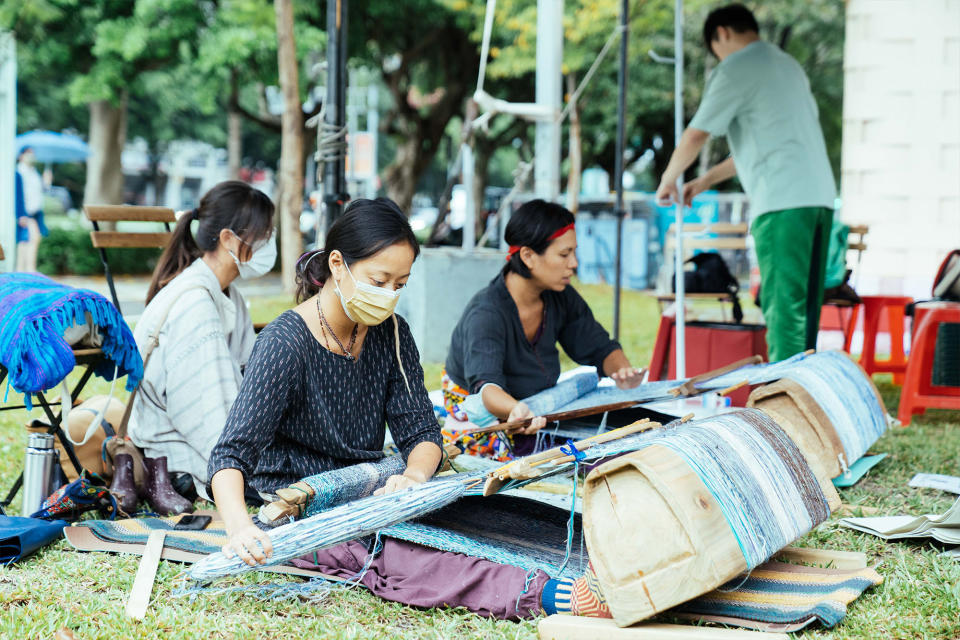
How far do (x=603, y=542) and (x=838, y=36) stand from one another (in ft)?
62.8

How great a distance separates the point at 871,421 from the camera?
3627 millimetres

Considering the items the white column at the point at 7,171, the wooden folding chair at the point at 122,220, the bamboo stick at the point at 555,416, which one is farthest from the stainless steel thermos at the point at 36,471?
the white column at the point at 7,171

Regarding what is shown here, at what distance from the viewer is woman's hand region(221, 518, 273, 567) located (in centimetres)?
203

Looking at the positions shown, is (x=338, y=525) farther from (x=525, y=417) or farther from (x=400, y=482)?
(x=525, y=417)

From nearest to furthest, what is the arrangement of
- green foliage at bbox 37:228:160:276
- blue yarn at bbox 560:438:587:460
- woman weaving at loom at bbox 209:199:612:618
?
blue yarn at bbox 560:438:587:460
woman weaving at loom at bbox 209:199:612:618
green foliage at bbox 37:228:160:276

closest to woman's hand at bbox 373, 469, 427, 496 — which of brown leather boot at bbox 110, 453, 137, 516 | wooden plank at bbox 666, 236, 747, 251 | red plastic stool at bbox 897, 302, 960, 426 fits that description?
brown leather boot at bbox 110, 453, 137, 516

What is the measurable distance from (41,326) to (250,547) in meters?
1.08

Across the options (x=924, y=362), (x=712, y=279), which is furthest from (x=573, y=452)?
(x=712, y=279)

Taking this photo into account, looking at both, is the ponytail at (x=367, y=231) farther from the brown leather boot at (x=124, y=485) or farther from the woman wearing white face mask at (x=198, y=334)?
the brown leather boot at (x=124, y=485)

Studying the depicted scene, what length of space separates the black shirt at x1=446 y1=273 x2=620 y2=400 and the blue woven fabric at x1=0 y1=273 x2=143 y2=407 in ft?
4.14

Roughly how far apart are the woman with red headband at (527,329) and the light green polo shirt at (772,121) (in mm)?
1030

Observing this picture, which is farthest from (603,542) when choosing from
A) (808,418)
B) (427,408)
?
(808,418)

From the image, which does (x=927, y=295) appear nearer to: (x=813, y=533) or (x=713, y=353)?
(x=713, y=353)

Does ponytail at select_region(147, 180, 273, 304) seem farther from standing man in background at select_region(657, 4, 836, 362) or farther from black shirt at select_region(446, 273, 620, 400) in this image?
standing man in background at select_region(657, 4, 836, 362)
